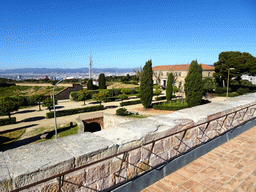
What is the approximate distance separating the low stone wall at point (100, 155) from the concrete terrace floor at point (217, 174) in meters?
0.29

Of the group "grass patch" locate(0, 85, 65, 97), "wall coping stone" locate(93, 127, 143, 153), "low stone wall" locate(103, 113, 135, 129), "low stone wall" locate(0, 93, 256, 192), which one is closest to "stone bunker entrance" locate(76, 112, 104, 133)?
"low stone wall" locate(103, 113, 135, 129)

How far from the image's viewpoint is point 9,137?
1485cm

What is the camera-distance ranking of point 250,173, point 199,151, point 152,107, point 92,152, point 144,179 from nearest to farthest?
point 92,152
point 144,179
point 250,173
point 199,151
point 152,107

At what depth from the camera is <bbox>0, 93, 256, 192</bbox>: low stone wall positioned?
160cm

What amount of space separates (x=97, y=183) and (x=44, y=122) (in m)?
18.7

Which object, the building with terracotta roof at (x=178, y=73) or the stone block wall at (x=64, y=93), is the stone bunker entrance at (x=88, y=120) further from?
the building with terracotta roof at (x=178, y=73)

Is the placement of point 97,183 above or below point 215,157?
above

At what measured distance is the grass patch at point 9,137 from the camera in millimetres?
13441

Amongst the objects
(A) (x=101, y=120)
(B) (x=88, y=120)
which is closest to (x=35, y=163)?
(B) (x=88, y=120)

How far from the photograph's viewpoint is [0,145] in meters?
13.2

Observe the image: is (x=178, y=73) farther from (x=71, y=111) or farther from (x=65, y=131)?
(x=65, y=131)

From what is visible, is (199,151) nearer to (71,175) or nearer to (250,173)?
(250,173)

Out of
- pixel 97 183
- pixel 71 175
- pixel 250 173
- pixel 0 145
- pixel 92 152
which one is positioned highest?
pixel 92 152

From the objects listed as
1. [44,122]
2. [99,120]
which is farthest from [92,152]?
[44,122]
